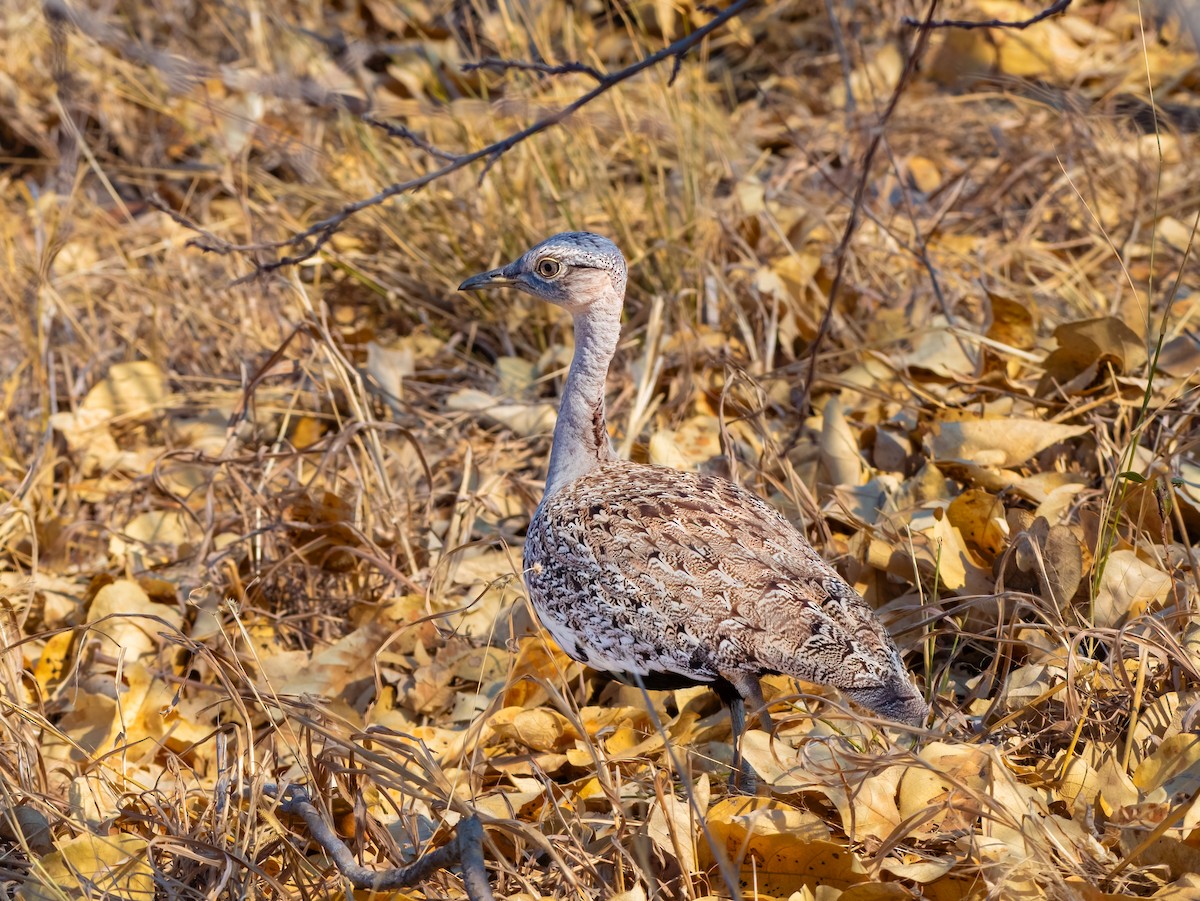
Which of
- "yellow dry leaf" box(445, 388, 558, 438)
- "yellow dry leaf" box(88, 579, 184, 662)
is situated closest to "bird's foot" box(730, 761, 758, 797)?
"yellow dry leaf" box(88, 579, 184, 662)

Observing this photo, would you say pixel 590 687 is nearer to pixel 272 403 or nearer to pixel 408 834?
pixel 408 834

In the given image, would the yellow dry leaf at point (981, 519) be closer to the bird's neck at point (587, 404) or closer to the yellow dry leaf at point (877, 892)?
the bird's neck at point (587, 404)

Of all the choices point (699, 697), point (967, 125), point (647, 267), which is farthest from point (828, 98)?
point (699, 697)

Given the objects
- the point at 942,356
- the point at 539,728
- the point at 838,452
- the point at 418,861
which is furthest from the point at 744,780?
the point at 942,356

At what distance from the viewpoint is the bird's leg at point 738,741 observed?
2.58m

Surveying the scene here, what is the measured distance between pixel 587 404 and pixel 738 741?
3.58 feet

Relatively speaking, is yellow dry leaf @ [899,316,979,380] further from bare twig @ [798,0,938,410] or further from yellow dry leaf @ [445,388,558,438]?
yellow dry leaf @ [445,388,558,438]

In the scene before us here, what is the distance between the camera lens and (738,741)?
2604 mm

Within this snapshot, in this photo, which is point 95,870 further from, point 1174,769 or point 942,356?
point 942,356

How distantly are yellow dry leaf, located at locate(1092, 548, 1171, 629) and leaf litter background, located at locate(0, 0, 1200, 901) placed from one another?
0.01 m

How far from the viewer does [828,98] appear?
6.00m

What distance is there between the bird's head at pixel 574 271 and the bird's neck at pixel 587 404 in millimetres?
35

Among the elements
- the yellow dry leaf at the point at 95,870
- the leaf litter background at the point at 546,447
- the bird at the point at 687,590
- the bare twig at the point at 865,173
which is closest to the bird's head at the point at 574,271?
the bird at the point at 687,590

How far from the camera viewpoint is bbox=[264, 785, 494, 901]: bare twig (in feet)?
6.46
